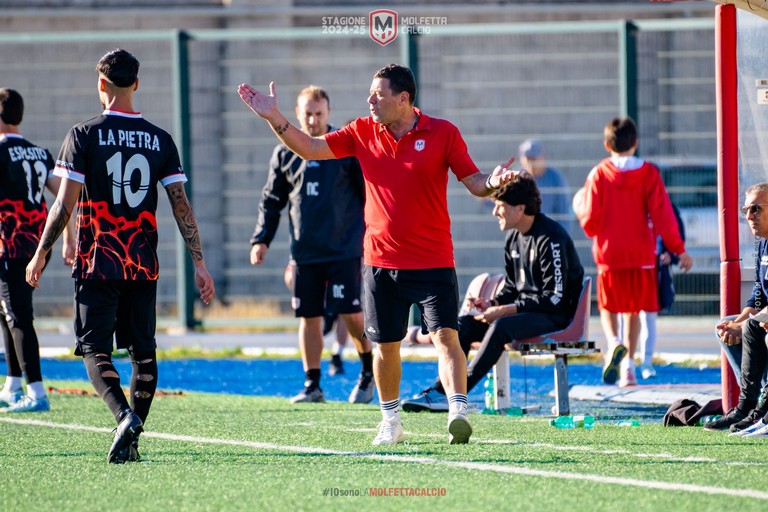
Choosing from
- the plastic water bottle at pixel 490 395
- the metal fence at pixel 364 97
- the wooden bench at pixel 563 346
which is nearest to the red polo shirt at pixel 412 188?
the wooden bench at pixel 563 346

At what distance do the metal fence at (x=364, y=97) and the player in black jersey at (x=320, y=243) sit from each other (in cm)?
545

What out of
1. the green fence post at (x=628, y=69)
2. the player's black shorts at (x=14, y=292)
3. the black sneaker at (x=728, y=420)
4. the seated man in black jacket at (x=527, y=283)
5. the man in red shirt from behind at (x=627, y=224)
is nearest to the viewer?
the black sneaker at (x=728, y=420)

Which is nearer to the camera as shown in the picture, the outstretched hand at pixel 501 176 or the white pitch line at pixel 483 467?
the white pitch line at pixel 483 467

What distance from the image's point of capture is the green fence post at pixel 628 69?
14797 millimetres

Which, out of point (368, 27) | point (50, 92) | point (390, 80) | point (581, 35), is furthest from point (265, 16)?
point (390, 80)

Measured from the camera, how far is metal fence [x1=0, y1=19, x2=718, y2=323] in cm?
1505

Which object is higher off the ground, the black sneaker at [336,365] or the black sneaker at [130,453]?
the black sneaker at [130,453]

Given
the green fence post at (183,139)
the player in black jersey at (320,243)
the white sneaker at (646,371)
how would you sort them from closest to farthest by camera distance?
the player in black jersey at (320,243)
the white sneaker at (646,371)
the green fence post at (183,139)

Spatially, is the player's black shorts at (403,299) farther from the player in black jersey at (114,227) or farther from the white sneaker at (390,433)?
the player in black jersey at (114,227)

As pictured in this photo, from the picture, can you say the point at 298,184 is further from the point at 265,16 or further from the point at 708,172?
the point at 265,16

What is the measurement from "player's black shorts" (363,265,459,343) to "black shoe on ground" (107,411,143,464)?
146 cm

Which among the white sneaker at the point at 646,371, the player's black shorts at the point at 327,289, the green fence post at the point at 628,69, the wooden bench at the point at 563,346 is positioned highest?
the green fence post at the point at 628,69

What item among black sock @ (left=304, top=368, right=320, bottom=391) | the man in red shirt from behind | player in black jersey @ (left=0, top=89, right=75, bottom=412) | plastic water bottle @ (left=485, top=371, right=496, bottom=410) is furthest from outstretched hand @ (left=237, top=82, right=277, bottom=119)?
Result: the man in red shirt from behind

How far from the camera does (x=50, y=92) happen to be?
56.1 feet
